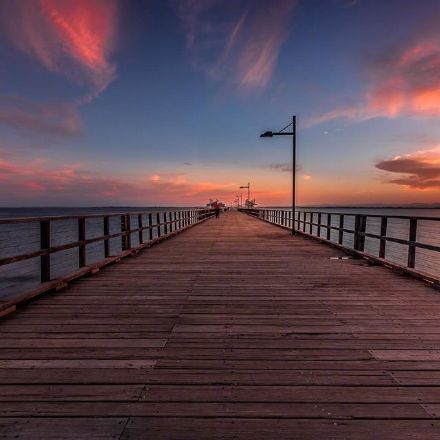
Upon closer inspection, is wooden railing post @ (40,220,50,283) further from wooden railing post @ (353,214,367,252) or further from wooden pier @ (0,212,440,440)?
wooden railing post @ (353,214,367,252)

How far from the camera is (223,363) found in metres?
3.32

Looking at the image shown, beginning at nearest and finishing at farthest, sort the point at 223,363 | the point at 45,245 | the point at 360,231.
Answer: the point at 223,363, the point at 45,245, the point at 360,231

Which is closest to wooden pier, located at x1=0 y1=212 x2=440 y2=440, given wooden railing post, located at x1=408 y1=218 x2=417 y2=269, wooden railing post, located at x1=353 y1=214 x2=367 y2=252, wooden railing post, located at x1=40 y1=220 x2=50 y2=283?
wooden railing post, located at x1=40 y1=220 x2=50 y2=283

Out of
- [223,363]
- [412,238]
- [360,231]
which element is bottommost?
[223,363]

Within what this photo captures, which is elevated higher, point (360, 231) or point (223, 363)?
point (360, 231)

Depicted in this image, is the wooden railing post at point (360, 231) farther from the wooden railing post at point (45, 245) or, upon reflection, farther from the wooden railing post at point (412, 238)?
the wooden railing post at point (45, 245)

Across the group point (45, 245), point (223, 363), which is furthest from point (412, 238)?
point (45, 245)

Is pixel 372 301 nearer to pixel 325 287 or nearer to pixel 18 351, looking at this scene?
pixel 325 287

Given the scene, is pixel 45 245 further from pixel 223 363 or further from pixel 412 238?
pixel 412 238

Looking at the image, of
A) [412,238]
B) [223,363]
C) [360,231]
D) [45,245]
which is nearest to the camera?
[223,363]

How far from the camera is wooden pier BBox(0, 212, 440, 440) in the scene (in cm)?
246

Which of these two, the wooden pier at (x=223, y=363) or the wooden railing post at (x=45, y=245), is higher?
the wooden railing post at (x=45, y=245)

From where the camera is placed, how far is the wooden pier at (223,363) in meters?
2.46

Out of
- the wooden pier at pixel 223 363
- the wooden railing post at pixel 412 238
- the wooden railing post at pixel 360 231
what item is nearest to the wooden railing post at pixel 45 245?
the wooden pier at pixel 223 363
